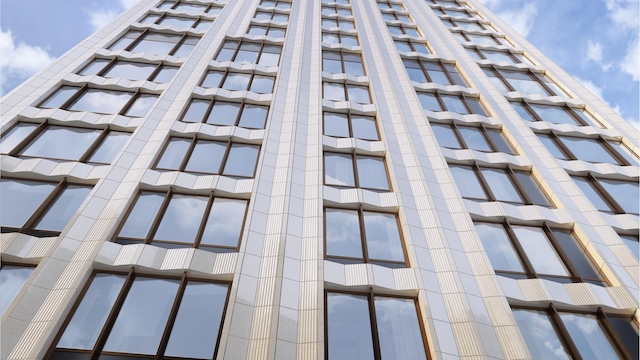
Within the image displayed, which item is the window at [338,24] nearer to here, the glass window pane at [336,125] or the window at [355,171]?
the glass window pane at [336,125]

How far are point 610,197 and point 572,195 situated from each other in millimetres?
2528

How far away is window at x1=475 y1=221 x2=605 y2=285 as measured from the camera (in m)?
15.7

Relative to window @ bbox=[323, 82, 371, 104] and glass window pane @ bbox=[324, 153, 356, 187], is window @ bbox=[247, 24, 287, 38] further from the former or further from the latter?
glass window pane @ bbox=[324, 153, 356, 187]

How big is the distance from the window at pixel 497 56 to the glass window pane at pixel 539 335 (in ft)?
77.3

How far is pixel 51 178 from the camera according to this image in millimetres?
16734

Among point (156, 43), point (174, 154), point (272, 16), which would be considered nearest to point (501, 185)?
point (174, 154)

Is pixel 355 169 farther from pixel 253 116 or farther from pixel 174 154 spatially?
pixel 174 154

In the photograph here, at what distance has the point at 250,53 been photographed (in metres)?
28.2

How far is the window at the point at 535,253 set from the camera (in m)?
15.7

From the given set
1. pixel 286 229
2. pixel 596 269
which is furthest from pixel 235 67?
pixel 596 269

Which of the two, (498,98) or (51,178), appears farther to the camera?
(498,98)

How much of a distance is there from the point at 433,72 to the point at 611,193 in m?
13.8

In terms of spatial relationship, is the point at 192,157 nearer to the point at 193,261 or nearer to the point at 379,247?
the point at 193,261

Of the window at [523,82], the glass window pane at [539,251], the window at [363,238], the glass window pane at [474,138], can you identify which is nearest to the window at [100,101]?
the window at [363,238]
